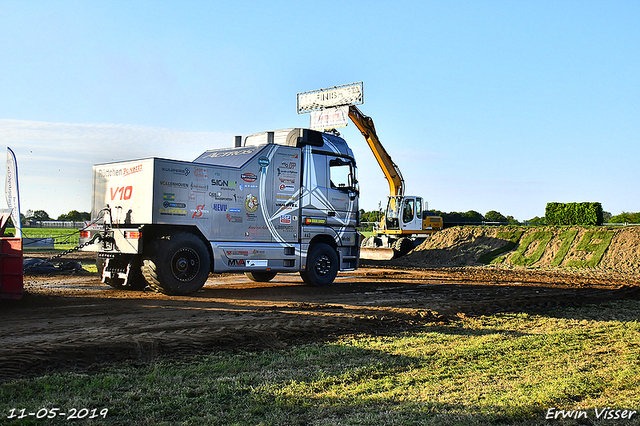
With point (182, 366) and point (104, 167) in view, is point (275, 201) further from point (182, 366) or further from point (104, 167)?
point (182, 366)

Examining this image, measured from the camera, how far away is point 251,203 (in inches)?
560

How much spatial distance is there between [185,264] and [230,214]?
1756mm

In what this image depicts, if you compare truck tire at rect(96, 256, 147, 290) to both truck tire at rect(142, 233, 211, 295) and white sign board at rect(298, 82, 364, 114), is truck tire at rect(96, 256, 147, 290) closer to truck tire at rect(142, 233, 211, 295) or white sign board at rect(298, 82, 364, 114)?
truck tire at rect(142, 233, 211, 295)

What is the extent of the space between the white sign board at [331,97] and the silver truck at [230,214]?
73.2 feet

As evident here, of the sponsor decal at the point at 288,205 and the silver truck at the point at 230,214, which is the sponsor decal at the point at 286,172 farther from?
the sponsor decal at the point at 288,205

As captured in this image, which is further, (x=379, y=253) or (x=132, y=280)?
(x=379, y=253)

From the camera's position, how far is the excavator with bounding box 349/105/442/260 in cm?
3162

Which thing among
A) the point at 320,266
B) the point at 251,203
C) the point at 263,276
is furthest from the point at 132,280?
the point at 320,266

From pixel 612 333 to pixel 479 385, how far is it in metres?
4.39

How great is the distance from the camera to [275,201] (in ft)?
48.2

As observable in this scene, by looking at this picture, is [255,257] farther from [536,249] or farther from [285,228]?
[536,249]

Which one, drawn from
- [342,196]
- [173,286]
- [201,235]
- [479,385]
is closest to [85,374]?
[479,385]

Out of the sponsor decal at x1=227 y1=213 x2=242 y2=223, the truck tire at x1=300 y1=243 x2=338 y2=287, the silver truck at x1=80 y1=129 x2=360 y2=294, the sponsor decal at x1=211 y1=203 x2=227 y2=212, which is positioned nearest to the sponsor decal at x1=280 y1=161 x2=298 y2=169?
the silver truck at x1=80 y1=129 x2=360 y2=294

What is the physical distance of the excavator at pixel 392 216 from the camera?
104 ft
